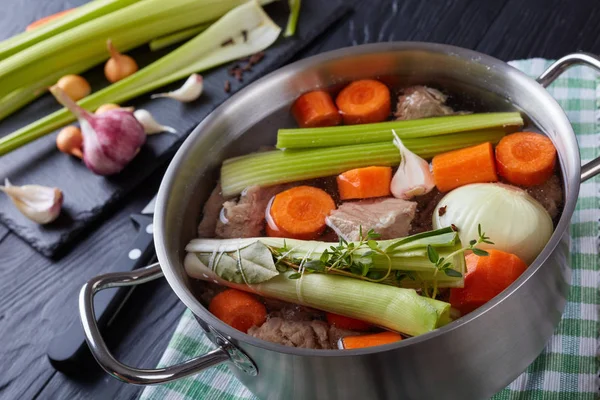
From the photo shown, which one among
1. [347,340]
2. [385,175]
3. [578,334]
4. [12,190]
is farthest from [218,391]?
[12,190]

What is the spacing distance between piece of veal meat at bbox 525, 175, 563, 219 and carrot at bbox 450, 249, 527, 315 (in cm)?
15

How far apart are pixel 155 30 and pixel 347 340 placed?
139cm

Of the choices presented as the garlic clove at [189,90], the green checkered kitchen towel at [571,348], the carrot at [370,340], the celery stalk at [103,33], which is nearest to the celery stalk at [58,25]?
the celery stalk at [103,33]

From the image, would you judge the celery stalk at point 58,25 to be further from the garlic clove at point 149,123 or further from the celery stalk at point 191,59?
the garlic clove at point 149,123

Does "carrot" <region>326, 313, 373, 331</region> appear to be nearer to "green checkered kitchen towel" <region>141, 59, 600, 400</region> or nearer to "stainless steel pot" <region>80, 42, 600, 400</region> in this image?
"stainless steel pot" <region>80, 42, 600, 400</region>

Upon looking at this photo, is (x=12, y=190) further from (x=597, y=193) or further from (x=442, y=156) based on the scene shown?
(x=597, y=193)

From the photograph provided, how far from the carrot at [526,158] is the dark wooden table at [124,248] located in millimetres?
715

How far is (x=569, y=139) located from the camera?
1.12 metres

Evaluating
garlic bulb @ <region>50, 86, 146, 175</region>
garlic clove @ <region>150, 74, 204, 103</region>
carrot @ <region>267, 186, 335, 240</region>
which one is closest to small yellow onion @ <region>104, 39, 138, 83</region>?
garlic clove @ <region>150, 74, 204, 103</region>

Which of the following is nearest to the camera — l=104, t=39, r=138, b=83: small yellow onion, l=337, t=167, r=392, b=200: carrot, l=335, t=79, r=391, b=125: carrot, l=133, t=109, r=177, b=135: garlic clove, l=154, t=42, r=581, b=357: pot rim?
l=154, t=42, r=581, b=357: pot rim

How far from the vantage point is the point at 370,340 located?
1.07m

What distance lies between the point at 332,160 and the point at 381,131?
111 mm

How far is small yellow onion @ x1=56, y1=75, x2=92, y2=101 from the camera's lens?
208 centimetres

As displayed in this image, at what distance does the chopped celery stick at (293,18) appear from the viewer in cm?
212
